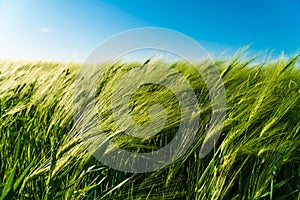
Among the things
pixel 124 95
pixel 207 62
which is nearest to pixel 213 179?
pixel 124 95

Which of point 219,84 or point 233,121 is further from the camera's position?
point 219,84

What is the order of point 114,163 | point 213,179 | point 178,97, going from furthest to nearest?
point 178,97 → point 114,163 → point 213,179

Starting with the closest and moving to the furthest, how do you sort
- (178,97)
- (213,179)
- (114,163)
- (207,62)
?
(213,179), (114,163), (178,97), (207,62)

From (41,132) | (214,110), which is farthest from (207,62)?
(41,132)

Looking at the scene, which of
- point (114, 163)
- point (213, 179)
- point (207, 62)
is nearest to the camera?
point (213, 179)

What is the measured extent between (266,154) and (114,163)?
32 centimetres

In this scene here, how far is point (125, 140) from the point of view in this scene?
2.36 ft

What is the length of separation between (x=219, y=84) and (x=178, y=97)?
13 cm

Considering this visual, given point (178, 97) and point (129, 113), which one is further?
point (178, 97)

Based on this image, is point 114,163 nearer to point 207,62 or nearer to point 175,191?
point 175,191

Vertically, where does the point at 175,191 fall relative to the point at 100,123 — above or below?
below

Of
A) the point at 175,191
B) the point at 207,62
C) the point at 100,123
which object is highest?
the point at 207,62

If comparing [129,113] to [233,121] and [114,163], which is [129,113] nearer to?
[114,163]

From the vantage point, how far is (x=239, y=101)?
3.02 feet
